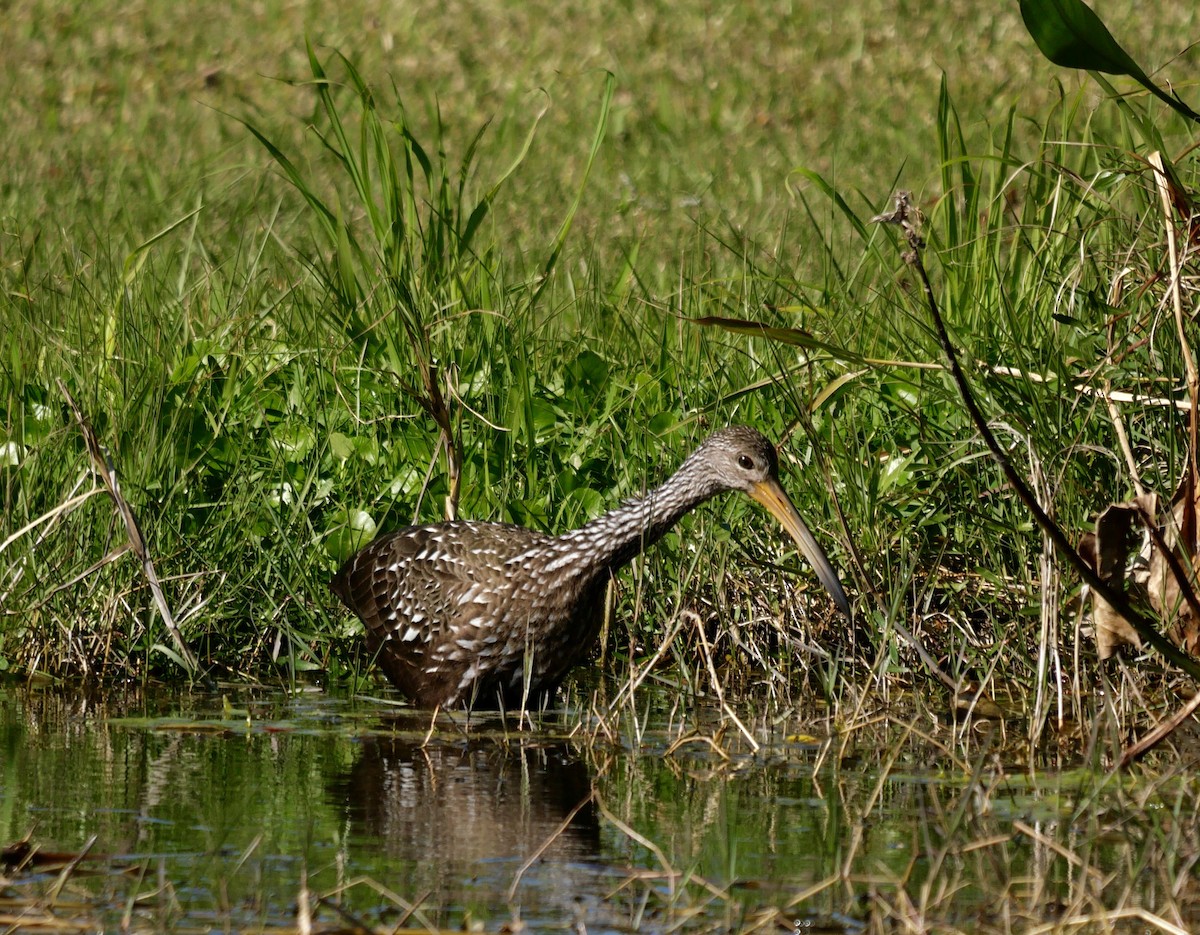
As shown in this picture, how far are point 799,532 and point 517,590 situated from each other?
3.27 feet

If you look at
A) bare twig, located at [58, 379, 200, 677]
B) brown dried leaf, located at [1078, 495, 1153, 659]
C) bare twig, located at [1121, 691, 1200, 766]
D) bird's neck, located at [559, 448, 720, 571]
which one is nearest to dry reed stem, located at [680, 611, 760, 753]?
bird's neck, located at [559, 448, 720, 571]

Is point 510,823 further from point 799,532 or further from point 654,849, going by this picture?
point 799,532

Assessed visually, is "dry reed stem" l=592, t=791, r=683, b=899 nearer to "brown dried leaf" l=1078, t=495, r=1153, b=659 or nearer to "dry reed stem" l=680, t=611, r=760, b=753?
"dry reed stem" l=680, t=611, r=760, b=753

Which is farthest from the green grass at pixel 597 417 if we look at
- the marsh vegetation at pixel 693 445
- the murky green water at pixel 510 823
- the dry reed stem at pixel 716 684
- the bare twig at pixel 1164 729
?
the bare twig at pixel 1164 729

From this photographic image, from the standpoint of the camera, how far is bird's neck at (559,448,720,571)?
6457 mm

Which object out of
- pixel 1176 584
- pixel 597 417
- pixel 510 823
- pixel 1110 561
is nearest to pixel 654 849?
pixel 510 823

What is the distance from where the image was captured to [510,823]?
16.1 feet

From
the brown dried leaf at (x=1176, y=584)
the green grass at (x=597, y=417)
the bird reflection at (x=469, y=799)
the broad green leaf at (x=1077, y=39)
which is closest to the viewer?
the bird reflection at (x=469, y=799)

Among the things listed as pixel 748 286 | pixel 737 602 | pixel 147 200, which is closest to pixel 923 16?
pixel 147 200

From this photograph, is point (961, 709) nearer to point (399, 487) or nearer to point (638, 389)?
point (638, 389)

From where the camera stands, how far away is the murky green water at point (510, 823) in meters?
3.99

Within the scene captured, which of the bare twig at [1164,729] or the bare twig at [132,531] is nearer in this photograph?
the bare twig at [1164,729]

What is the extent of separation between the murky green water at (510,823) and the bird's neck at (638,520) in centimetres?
56

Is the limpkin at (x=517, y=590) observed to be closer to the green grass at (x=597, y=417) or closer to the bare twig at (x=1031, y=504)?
the green grass at (x=597, y=417)
